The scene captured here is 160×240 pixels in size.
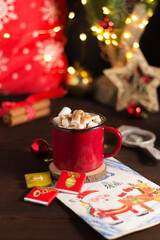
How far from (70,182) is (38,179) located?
0.09 metres

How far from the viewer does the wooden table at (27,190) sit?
60 centimetres

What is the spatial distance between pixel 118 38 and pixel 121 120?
0.35m

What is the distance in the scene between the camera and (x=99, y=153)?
2.56 ft

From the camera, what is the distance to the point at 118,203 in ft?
2.22

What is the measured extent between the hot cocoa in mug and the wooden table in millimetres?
108

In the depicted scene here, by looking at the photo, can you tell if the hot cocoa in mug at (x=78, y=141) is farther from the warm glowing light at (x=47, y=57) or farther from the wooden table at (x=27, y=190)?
the warm glowing light at (x=47, y=57)

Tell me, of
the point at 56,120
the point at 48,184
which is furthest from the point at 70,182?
the point at 56,120

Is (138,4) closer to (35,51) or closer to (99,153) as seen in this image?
(35,51)

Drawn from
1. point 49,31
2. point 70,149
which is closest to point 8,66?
point 49,31

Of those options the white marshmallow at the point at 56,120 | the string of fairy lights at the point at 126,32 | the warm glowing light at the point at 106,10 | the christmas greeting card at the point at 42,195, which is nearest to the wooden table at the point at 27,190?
the christmas greeting card at the point at 42,195

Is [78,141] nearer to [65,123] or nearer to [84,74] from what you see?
[65,123]

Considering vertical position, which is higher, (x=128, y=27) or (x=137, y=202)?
(x=128, y=27)

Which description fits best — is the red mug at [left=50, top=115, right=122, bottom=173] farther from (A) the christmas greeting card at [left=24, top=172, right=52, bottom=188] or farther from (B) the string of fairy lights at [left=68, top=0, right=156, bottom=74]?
(B) the string of fairy lights at [left=68, top=0, right=156, bottom=74]

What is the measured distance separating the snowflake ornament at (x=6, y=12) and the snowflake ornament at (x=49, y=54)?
0.17 m
